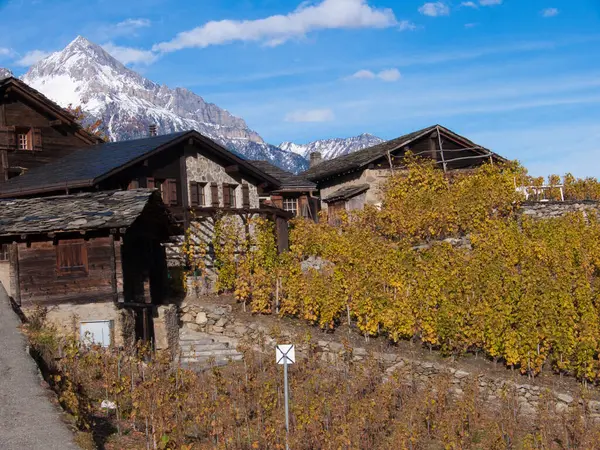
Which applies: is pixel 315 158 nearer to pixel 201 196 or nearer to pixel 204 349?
pixel 201 196

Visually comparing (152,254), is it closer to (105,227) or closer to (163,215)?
(163,215)

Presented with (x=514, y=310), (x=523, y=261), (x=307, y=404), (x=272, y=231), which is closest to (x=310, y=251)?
(x=272, y=231)

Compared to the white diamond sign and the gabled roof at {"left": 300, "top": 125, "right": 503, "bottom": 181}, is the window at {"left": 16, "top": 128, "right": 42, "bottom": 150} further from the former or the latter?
the white diamond sign

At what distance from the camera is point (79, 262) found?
20.7 meters

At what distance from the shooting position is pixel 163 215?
76.1 feet

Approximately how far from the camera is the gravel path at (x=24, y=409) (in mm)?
11180

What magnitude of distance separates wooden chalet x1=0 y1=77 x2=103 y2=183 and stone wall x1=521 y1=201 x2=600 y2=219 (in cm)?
2003

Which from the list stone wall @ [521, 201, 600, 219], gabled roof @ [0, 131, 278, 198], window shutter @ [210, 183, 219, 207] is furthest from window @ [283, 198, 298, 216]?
stone wall @ [521, 201, 600, 219]

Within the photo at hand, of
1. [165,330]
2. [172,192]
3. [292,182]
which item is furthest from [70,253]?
[292,182]

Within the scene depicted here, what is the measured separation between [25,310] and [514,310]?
13.2m

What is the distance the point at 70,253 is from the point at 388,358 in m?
9.28

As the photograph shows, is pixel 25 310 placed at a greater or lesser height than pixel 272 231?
lesser

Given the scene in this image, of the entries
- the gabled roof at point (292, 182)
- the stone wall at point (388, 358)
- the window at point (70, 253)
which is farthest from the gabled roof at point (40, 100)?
the stone wall at point (388, 358)

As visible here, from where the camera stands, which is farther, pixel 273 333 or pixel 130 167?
pixel 130 167
